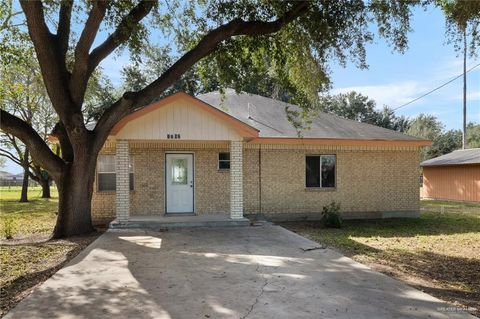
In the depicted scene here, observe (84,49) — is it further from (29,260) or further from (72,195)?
(29,260)

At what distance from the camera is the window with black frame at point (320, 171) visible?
15711 mm

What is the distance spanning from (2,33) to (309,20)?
1024 centimetres

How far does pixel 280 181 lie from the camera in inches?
605

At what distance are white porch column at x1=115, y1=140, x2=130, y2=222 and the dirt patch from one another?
1127 millimetres

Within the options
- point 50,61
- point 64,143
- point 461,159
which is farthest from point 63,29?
point 461,159

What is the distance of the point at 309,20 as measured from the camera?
11070mm

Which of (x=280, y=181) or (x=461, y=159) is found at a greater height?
(x=461, y=159)

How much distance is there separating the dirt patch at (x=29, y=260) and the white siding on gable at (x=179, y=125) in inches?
126

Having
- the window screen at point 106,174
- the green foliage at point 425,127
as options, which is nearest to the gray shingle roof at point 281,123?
the window screen at point 106,174

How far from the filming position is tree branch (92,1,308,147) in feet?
35.0

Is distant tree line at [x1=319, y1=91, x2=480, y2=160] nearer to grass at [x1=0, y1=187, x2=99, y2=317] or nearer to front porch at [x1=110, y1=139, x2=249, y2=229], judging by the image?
front porch at [x1=110, y1=139, x2=249, y2=229]

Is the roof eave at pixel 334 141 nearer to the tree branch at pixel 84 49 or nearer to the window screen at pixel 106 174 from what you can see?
the window screen at pixel 106 174

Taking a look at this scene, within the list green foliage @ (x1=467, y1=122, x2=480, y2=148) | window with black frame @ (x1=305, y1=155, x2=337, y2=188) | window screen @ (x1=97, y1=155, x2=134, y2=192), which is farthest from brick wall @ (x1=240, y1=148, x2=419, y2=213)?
green foliage @ (x1=467, y1=122, x2=480, y2=148)

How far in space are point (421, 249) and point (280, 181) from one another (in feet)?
20.5
